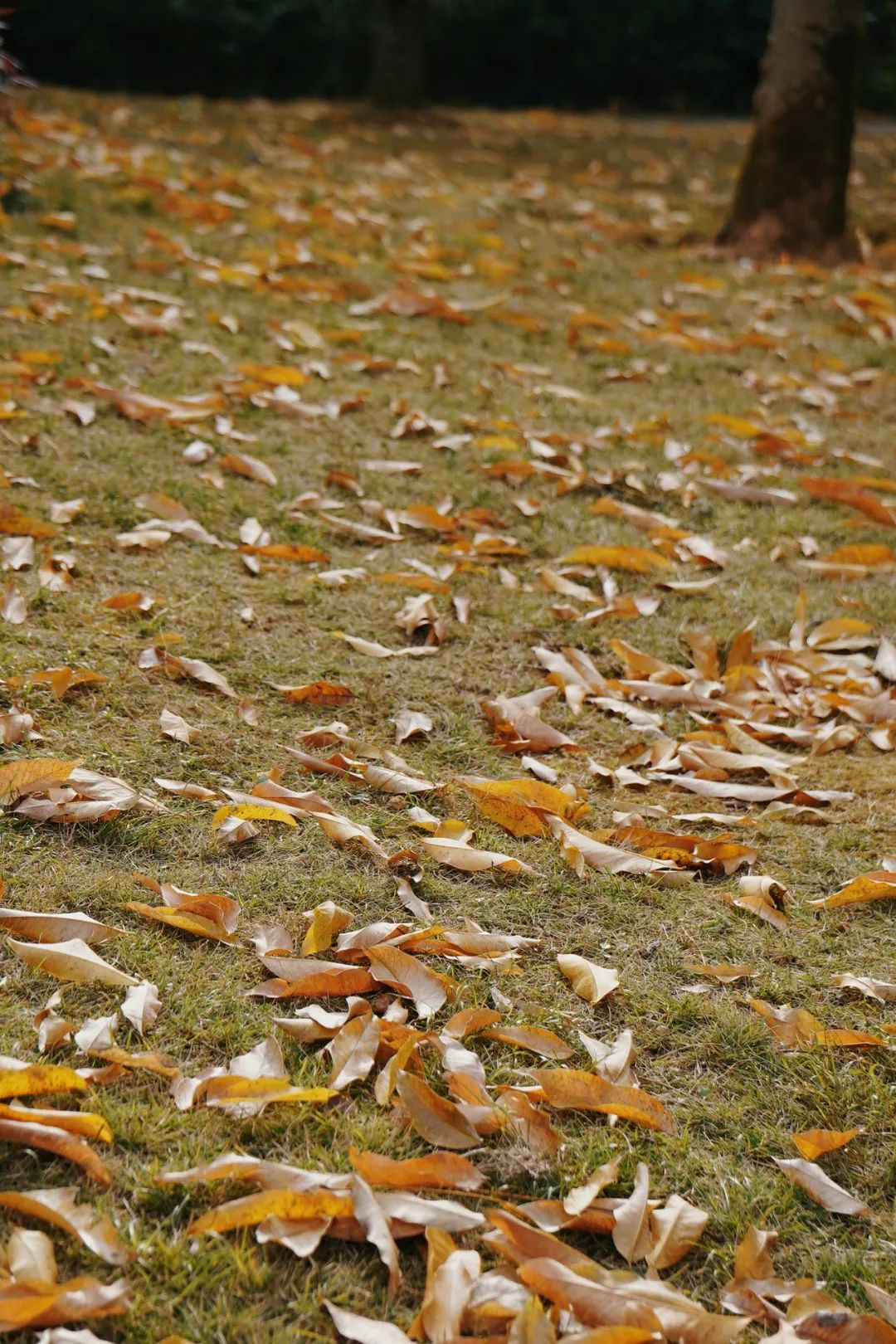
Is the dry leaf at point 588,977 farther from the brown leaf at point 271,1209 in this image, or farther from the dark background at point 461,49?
the dark background at point 461,49

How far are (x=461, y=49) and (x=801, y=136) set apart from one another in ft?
27.4

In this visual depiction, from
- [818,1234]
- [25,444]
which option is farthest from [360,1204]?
[25,444]

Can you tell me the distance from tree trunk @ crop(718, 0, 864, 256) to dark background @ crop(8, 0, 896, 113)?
756 centimetres

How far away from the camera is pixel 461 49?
1510 centimetres

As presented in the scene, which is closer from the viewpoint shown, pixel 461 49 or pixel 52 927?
pixel 52 927

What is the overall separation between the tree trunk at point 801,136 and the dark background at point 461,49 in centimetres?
756

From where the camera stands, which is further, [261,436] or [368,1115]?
[261,436]

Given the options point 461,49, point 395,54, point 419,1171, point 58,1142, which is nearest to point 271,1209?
point 419,1171

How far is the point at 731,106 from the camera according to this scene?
16.1m

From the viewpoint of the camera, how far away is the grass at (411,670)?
2.01 metres

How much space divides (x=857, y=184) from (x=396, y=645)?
8.50 meters

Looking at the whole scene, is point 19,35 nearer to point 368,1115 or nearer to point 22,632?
point 22,632

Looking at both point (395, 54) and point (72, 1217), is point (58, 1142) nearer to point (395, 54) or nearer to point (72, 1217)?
point (72, 1217)

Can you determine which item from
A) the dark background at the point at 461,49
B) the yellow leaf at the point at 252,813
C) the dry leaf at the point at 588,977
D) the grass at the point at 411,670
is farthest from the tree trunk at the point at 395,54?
the dry leaf at the point at 588,977
